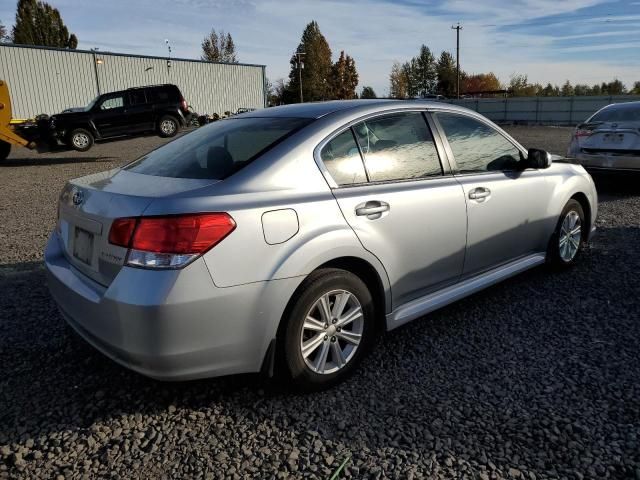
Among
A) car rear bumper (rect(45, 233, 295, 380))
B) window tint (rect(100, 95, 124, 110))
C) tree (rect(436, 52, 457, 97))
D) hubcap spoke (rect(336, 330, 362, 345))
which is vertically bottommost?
hubcap spoke (rect(336, 330, 362, 345))

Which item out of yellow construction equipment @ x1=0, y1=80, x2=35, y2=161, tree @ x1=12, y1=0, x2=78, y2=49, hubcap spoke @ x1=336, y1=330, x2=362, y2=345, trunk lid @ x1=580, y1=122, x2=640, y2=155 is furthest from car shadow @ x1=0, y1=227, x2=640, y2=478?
tree @ x1=12, y1=0, x2=78, y2=49

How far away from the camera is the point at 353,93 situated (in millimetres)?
85938

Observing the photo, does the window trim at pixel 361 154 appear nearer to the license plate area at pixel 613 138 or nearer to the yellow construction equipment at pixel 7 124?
the license plate area at pixel 613 138

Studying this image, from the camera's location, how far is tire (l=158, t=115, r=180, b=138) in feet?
57.6

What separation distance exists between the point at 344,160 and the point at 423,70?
342 feet

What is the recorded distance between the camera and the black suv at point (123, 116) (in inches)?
642

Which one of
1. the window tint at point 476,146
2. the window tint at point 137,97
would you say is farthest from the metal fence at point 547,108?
the window tint at point 476,146

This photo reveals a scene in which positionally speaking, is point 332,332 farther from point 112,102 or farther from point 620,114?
point 112,102

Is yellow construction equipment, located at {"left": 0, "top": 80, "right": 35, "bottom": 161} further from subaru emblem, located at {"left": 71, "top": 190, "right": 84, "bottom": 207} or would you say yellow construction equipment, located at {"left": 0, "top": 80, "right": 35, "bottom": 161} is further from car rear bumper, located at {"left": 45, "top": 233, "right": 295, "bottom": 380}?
car rear bumper, located at {"left": 45, "top": 233, "right": 295, "bottom": 380}

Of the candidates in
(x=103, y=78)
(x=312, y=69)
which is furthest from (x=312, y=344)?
(x=312, y=69)

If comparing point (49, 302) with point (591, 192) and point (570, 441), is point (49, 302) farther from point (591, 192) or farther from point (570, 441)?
point (591, 192)

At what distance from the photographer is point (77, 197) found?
291cm

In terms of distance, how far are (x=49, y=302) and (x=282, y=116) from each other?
2427 millimetres

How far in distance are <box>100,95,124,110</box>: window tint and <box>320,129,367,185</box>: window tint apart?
15983 mm
